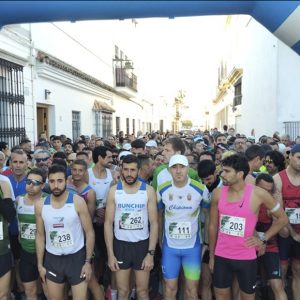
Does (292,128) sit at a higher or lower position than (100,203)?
higher

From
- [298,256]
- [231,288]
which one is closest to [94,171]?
[231,288]

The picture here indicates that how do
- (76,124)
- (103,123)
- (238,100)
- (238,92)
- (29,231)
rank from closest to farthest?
(29,231), (76,124), (103,123), (238,100), (238,92)

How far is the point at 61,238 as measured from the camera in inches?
142

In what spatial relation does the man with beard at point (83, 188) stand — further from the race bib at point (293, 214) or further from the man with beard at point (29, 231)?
the race bib at point (293, 214)

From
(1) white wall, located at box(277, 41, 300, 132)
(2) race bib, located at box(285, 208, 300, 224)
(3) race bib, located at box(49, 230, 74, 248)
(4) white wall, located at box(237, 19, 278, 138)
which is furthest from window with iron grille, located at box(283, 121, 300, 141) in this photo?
(3) race bib, located at box(49, 230, 74, 248)

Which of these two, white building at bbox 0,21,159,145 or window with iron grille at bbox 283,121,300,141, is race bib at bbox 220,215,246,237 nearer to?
white building at bbox 0,21,159,145

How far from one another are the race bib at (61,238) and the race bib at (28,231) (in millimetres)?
348

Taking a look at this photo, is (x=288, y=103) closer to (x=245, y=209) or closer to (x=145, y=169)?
(x=145, y=169)

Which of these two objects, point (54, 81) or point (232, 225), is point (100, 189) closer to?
point (232, 225)

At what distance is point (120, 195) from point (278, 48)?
1080 centimetres

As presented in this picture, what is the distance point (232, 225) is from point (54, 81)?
991 centimetres

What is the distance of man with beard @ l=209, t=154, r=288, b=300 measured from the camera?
341cm

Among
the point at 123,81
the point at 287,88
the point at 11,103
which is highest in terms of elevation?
the point at 123,81

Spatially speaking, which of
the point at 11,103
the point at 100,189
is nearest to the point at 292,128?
the point at 11,103
